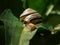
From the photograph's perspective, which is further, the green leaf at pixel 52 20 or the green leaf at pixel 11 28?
the green leaf at pixel 52 20

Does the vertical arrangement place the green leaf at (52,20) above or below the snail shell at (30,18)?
below

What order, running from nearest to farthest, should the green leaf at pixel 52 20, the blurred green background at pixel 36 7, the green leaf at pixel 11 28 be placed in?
1. the green leaf at pixel 11 28
2. the blurred green background at pixel 36 7
3. the green leaf at pixel 52 20

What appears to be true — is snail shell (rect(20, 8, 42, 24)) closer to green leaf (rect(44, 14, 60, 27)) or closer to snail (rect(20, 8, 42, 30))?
snail (rect(20, 8, 42, 30))

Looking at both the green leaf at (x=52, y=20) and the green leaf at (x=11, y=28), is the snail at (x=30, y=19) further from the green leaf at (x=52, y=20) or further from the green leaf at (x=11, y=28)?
the green leaf at (x=52, y=20)

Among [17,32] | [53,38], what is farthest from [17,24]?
[53,38]

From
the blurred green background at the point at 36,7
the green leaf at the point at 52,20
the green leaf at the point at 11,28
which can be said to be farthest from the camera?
the green leaf at the point at 52,20

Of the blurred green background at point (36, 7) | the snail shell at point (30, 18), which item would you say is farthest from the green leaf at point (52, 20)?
the snail shell at point (30, 18)
